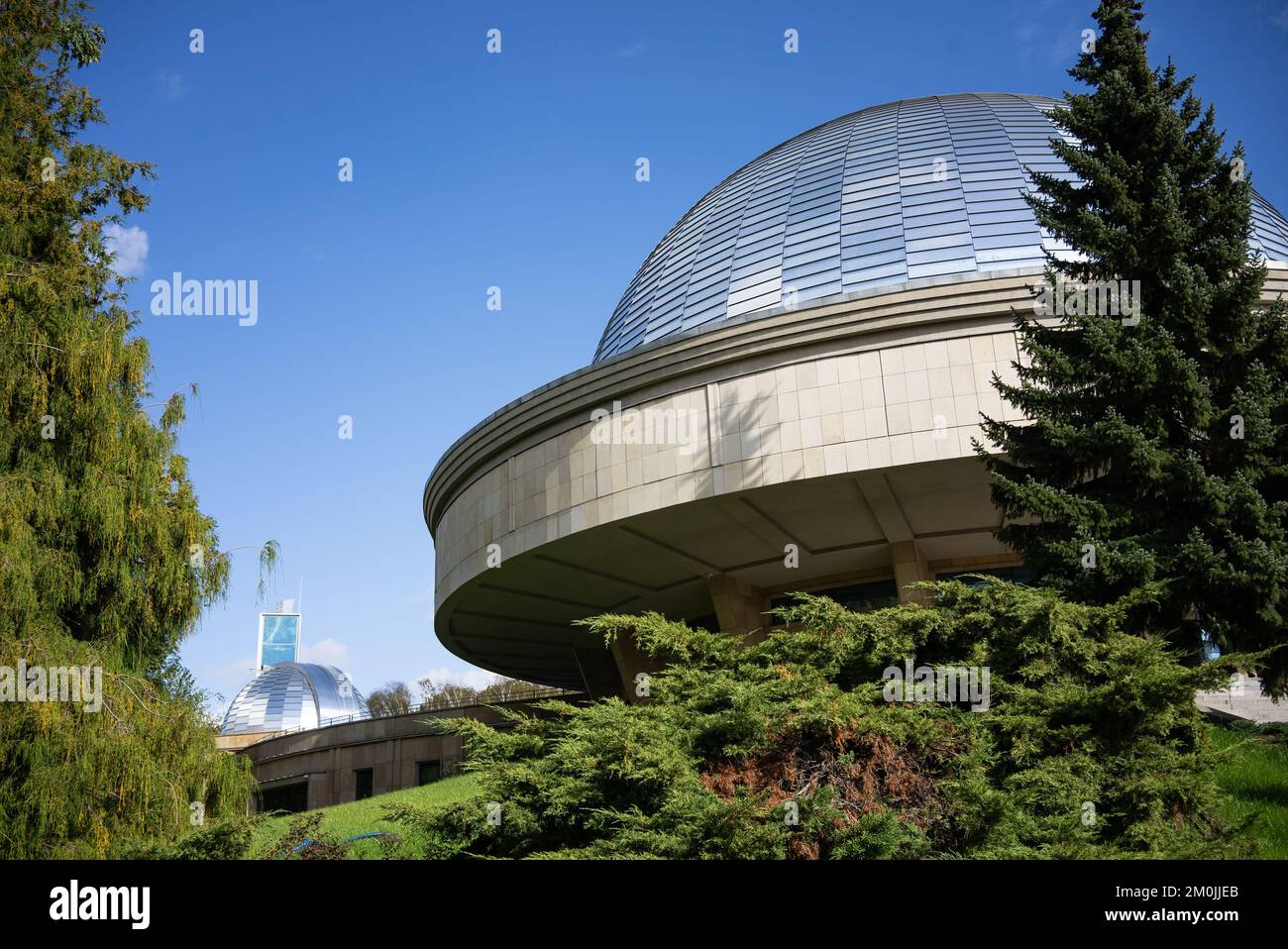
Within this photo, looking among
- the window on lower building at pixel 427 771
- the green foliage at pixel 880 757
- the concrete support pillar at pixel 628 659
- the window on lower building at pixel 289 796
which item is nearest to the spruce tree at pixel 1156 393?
the green foliage at pixel 880 757

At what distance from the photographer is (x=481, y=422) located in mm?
20078

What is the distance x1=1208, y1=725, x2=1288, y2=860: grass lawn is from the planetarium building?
4.83 m

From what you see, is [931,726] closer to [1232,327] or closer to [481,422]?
[1232,327]

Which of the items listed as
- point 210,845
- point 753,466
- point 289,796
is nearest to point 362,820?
point 753,466

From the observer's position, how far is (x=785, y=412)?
1639 cm

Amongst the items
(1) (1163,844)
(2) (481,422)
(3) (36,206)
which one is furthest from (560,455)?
(1) (1163,844)

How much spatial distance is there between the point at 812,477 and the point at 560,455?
4.93 metres

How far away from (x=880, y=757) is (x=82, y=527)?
8.47m

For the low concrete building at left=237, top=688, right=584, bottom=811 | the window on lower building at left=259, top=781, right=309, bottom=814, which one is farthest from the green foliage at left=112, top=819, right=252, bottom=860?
the window on lower building at left=259, top=781, right=309, bottom=814

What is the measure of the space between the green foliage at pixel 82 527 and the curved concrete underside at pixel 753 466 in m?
7.61

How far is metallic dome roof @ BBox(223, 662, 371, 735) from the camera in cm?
5672

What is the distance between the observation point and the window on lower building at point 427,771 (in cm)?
3419

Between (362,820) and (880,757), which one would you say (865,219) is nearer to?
(362,820)

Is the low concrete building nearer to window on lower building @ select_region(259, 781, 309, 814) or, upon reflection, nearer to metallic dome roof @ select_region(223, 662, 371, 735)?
window on lower building @ select_region(259, 781, 309, 814)
